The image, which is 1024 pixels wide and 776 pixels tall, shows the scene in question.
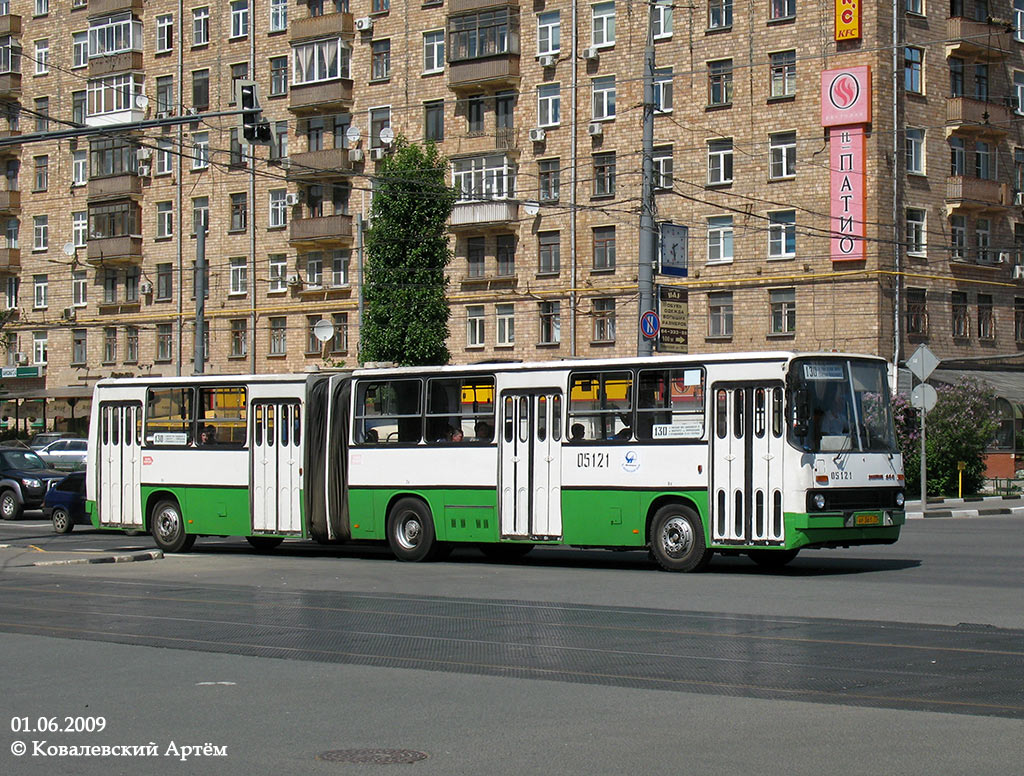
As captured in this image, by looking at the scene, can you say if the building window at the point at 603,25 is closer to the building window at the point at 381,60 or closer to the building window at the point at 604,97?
the building window at the point at 604,97

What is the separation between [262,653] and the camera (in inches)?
468

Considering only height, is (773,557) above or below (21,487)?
below

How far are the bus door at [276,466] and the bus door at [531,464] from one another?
383 centimetres

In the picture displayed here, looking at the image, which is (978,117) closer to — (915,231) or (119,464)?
(915,231)

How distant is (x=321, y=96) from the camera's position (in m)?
59.0

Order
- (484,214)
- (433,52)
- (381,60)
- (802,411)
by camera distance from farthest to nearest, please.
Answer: (381,60)
(433,52)
(484,214)
(802,411)

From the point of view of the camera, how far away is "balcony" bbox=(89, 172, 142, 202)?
65.2m

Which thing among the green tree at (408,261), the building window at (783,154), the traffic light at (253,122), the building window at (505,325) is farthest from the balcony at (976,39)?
the traffic light at (253,122)

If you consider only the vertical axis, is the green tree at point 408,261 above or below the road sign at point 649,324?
above

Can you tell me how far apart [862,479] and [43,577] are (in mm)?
10542

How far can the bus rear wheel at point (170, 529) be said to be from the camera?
2464 centimetres

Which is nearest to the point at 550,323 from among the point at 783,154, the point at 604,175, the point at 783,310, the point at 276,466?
the point at 604,175

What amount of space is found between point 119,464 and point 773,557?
37.1ft

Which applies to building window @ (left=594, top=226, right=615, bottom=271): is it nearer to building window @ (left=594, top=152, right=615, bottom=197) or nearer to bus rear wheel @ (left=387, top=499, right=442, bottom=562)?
building window @ (left=594, top=152, right=615, bottom=197)
